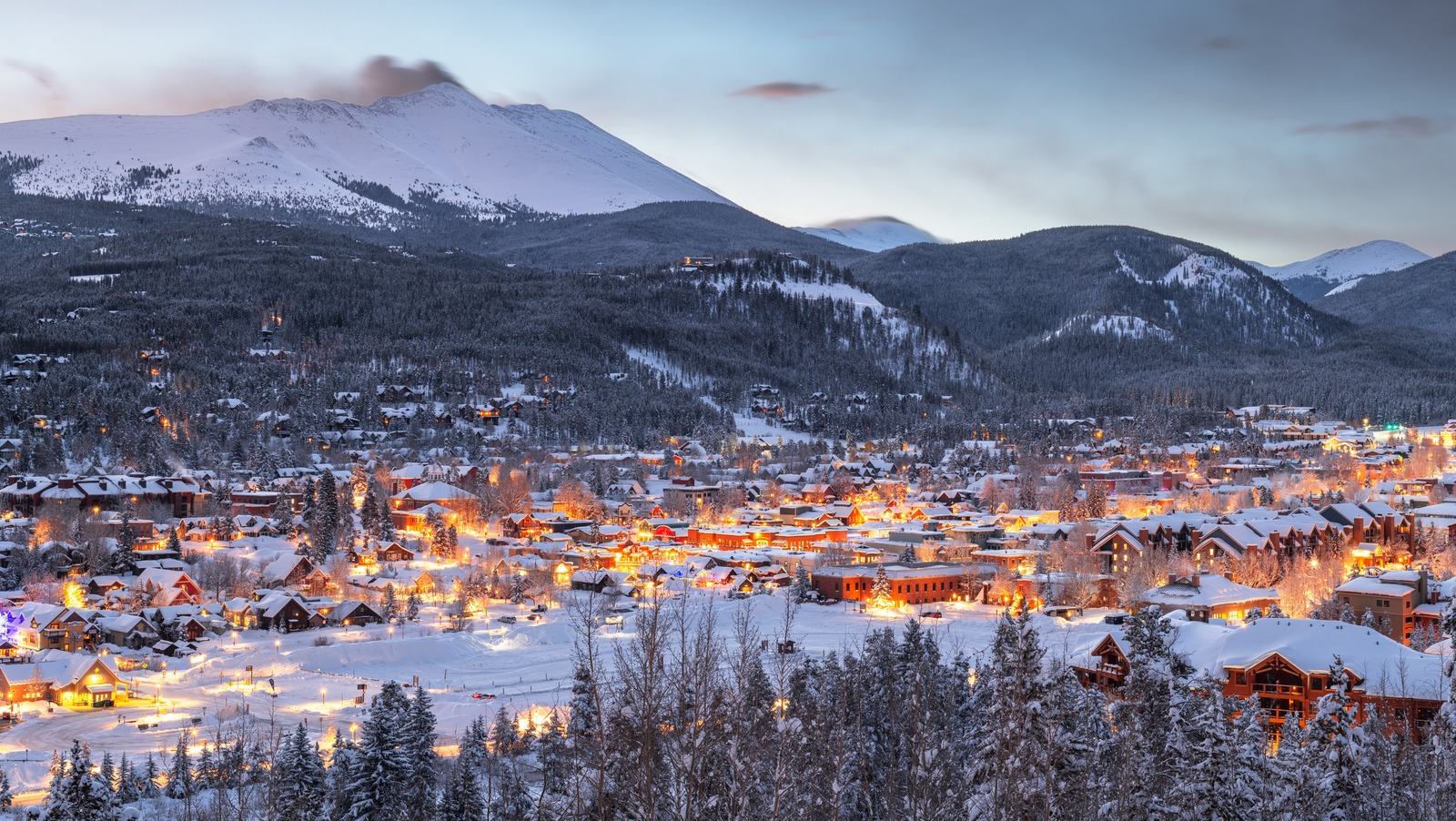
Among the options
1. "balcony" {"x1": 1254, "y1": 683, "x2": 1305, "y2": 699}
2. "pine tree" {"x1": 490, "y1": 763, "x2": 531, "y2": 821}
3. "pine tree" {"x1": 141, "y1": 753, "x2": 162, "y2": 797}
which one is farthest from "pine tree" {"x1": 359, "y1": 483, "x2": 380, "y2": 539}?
"balcony" {"x1": 1254, "y1": 683, "x2": 1305, "y2": 699}

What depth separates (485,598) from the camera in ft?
172

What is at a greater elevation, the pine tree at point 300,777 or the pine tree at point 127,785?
the pine tree at point 300,777

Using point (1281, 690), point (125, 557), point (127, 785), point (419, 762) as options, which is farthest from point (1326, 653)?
point (125, 557)

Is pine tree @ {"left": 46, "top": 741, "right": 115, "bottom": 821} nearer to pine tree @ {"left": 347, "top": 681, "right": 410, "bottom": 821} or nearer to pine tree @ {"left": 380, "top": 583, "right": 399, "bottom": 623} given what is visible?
pine tree @ {"left": 347, "top": 681, "right": 410, "bottom": 821}

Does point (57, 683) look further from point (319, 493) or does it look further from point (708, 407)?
point (708, 407)

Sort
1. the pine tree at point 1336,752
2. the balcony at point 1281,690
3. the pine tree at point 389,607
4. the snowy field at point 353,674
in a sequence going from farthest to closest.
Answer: the pine tree at point 389,607 → the snowy field at point 353,674 → the balcony at point 1281,690 → the pine tree at point 1336,752

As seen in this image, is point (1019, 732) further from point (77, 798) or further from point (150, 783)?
point (150, 783)

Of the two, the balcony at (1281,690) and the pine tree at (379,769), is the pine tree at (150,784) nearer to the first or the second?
the pine tree at (379,769)

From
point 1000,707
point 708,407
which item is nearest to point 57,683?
point 1000,707

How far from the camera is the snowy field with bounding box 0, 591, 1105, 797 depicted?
32594 millimetres

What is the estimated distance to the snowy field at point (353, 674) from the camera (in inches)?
Result: 1283

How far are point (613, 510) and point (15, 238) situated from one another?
148 metres

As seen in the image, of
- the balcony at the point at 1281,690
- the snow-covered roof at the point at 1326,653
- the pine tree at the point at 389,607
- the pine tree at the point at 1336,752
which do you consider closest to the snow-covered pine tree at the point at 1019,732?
the pine tree at the point at 1336,752

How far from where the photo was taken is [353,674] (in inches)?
1570
